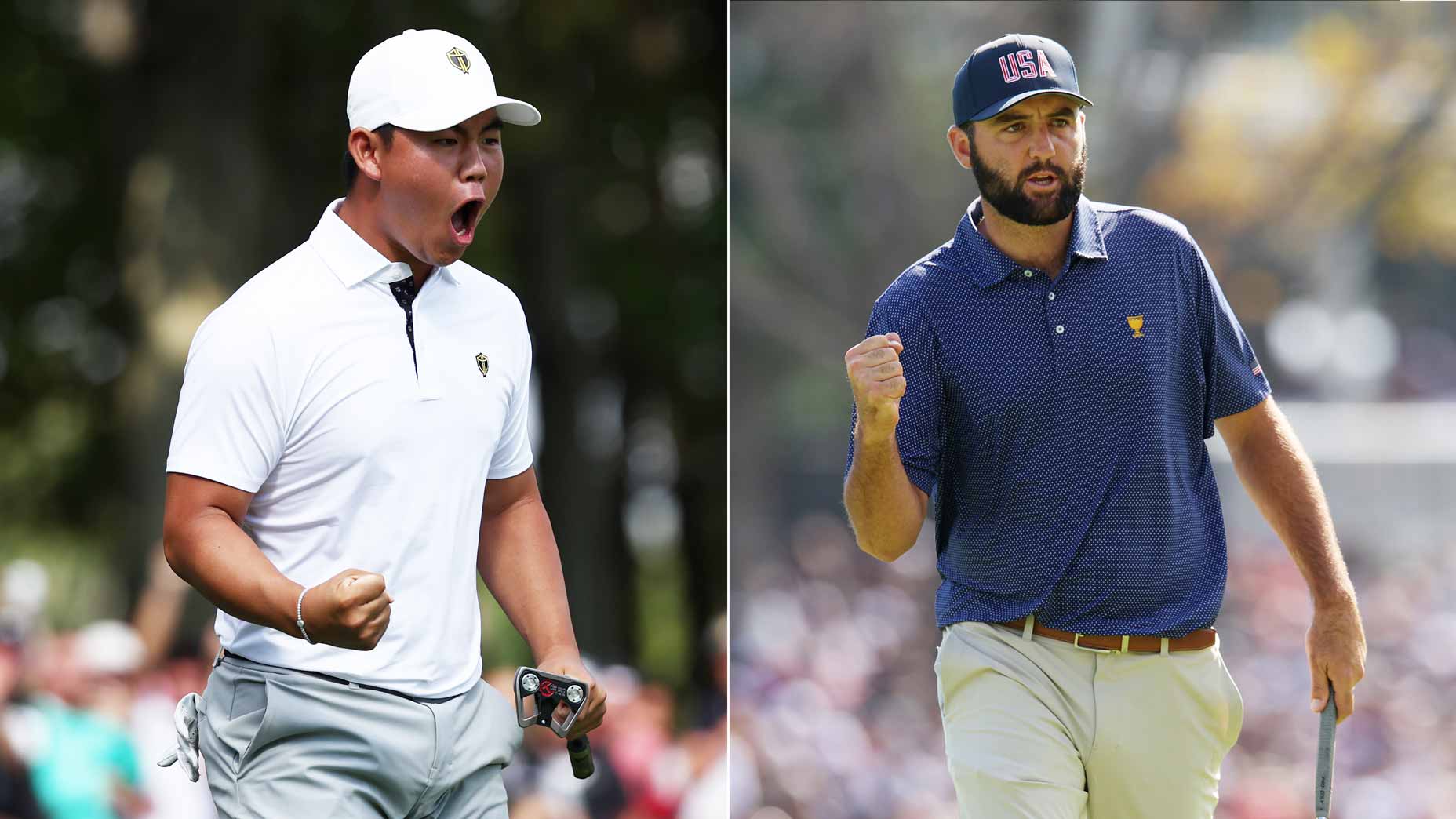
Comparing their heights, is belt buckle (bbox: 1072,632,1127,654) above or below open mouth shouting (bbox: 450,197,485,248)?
below

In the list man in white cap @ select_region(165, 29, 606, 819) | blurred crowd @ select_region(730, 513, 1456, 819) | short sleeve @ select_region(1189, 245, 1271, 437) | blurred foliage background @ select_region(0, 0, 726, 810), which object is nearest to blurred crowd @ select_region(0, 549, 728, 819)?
blurred foliage background @ select_region(0, 0, 726, 810)

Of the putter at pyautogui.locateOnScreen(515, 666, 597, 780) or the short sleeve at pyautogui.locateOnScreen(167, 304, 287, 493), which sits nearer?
Answer: the short sleeve at pyautogui.locateOnScreen(167, 304, 287, 493)

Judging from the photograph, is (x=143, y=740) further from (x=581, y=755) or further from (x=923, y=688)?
(x=581, y=755)

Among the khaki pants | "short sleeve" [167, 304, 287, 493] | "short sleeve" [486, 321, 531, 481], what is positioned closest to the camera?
"short sleeve" [167, 304, 287, 493]

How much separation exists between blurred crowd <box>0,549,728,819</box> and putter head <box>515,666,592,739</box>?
458 centimetres

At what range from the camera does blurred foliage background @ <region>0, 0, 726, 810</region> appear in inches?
320

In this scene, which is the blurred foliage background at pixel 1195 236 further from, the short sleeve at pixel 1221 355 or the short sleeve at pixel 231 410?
the short sleeve at pixel 231 410

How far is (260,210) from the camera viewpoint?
317 inches

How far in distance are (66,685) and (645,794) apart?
255 cm

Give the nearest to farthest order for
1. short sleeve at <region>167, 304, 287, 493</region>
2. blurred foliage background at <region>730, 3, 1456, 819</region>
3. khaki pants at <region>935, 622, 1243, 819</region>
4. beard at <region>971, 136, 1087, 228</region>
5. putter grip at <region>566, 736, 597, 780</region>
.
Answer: short sleeve at <region>167, 304, 287, 493</region> → putter grip at <region>566, 736, 597, 780</region> → khaki pants at <region>935, 622, 1243, 819</region> → beard at <region>971, 136, 1087, 228</region> → blurred foliage background at <region>730, 3, 1456, 819</region>

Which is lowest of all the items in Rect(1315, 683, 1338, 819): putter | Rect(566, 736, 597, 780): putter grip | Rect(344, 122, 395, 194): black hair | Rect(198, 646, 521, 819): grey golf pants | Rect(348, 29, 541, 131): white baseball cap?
Rect(1315, 683, 1338, 819): putter

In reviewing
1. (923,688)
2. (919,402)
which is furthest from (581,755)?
(923,688)

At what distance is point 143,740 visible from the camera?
748cm

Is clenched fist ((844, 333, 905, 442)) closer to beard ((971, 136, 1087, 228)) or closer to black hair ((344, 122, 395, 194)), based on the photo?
beard ((971, 136, 1087, 228))
